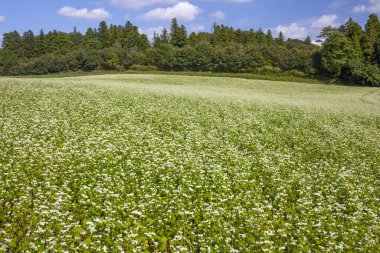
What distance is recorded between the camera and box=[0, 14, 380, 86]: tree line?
70875 millimetres

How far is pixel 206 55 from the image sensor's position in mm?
87312

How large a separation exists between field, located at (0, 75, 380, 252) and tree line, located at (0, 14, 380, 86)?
194ft

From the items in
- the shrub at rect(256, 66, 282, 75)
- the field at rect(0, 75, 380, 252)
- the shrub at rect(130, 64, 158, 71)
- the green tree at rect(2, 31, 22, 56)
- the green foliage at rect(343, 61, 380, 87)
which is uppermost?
the green tree at rect(2, 31, 22, 56)

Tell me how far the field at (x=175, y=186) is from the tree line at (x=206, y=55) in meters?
59.0

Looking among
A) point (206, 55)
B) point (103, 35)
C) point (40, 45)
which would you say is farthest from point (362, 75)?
point (40, 45)

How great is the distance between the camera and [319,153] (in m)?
15.2

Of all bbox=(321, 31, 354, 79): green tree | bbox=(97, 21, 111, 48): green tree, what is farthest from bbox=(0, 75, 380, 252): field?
bbox=(97, 21, 111, 48): green tree

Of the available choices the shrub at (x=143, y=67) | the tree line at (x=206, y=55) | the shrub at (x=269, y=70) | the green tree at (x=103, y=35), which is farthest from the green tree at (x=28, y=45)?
the shrub at (x=269, y=70)

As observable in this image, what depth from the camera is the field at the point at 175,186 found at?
269 inches

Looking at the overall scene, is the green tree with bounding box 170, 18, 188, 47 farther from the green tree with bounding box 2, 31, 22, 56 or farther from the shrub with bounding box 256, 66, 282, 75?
the green tree with bounding box 2, 31, 22, 56

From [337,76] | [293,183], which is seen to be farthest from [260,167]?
[337,76]

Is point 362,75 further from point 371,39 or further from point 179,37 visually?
point 179,37

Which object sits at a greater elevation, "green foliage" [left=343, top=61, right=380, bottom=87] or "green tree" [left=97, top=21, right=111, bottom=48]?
"green tree" [left=97, top=21, right=111, bottom=48]

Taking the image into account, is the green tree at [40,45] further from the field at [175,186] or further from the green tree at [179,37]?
the field at [175,186]
